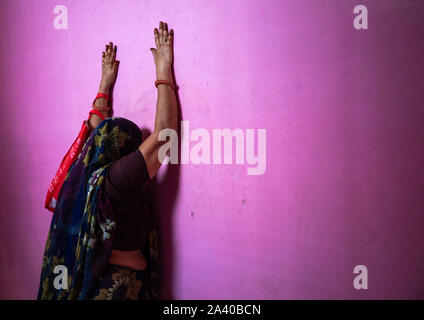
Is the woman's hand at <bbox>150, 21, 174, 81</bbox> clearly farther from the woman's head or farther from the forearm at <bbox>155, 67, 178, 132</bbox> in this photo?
the woman's head

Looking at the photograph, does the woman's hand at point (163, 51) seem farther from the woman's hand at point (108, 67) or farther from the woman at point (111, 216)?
the woman's hand at point (108, 67)

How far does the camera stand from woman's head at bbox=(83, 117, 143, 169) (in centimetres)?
82

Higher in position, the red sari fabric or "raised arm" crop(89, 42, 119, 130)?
"raised arm" crop(89, 42, 119, 130)

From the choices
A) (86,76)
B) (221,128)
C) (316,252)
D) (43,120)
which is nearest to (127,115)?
(86,76)

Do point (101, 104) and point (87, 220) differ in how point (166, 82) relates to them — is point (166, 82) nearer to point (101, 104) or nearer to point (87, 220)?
point (101, 104)

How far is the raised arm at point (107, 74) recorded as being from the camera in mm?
1001

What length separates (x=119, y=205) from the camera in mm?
799

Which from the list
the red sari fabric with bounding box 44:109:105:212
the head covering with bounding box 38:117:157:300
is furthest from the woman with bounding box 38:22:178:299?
the red sari fabric with bounding box 44:109:105:212

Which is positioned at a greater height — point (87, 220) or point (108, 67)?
point (108, 67)

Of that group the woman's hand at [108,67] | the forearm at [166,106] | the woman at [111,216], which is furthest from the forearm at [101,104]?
the forearm at [166,106]

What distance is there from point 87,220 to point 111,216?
0.08 metres

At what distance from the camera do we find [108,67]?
1.00 m

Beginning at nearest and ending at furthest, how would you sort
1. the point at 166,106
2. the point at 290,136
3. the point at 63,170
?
the point at 290,136 < the point at 166,106 < the point at 63,170

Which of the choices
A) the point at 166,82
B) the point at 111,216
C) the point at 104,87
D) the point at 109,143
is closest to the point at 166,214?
the point at 111,216
